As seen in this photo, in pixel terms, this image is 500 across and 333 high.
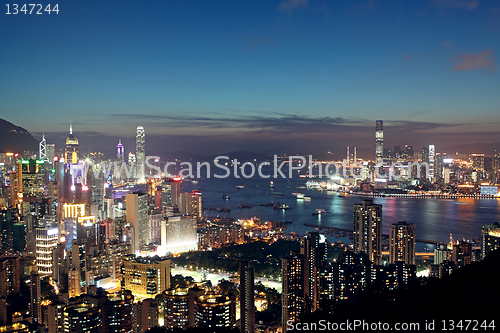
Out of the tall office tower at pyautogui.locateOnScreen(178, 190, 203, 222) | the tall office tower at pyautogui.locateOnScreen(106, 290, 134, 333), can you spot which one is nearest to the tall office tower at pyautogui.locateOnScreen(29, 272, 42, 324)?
the tall office tower at pyautogui.locateOnScreen(106, 290, 134, 333)

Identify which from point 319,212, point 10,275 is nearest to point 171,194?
point 319,212

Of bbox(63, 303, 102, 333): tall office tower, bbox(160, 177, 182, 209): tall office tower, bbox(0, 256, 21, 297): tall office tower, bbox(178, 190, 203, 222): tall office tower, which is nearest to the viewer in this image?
bbox(63, 303, 102, 333): tall office tower

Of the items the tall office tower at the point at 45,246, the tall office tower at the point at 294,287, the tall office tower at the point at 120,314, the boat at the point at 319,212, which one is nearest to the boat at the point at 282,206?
the boat at the point at 319,212

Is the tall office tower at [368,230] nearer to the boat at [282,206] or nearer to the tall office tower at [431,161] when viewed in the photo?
the boat at [282,206]

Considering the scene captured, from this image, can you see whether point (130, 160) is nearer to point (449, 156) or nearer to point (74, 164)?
point (74, 164)

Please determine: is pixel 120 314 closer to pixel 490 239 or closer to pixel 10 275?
pixel 10 275

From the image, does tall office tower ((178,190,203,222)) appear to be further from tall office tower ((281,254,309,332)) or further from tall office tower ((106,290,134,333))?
tall office tower ((106,290,134,333))
